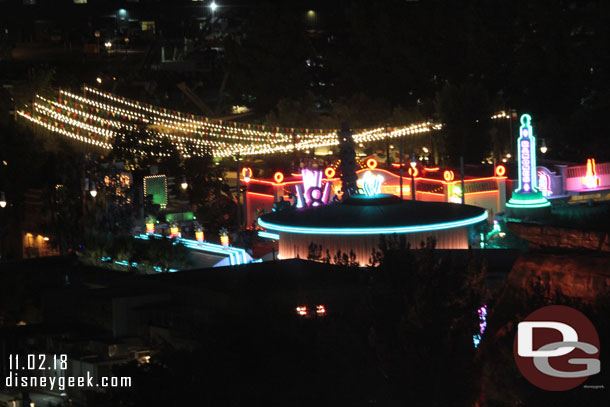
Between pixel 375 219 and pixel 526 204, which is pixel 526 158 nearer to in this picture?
pixel 526 204

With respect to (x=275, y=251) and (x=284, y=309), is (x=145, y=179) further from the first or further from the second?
(x=284, y=309)

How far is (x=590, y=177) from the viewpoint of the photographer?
55.7 metres

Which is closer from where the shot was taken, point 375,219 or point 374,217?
point 375,219

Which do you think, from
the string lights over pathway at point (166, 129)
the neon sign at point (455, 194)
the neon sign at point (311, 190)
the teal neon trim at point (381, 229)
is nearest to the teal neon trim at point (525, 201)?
the neon sign at point (455, 194)

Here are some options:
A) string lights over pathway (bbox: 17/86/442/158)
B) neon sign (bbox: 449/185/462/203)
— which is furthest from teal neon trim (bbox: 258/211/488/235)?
string lights over pathway (bbox: 17/86/442/158)

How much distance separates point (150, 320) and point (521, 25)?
50.5m

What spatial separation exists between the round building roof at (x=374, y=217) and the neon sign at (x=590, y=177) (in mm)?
16728

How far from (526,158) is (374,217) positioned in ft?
42.7

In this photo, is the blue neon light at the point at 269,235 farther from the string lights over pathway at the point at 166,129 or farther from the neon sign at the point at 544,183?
the neon sign at the point at 544,183

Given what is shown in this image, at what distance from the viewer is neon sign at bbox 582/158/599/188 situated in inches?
2184

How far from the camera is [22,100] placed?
60.8 m

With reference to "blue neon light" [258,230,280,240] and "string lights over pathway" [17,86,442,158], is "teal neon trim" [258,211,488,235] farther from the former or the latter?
"string lights over pathway" [17,86,442,158]

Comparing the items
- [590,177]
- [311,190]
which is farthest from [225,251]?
[590,177]

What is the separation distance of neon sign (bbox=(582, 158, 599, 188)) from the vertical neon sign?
6.92 metres
